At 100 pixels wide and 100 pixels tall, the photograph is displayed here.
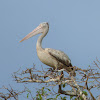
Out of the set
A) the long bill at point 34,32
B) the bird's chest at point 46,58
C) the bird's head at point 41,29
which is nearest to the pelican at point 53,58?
the bird's chest at point 46,58

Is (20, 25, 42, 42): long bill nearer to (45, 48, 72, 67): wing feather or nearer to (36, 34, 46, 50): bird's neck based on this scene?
(36, 34, 46, 50): bird's neck

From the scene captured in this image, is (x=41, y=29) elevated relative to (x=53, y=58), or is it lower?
elevated

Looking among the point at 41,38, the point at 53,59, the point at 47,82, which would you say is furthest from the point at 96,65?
the point at 41,38

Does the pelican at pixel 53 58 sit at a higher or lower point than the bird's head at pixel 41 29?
lower

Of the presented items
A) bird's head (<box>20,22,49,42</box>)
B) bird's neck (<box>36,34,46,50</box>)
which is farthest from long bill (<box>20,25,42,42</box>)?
bird's neck (<box>36,34,46,50</box>)

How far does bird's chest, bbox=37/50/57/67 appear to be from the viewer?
8328 mm

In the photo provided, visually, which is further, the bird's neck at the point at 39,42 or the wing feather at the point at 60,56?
the bird's neck at the point at 39,42

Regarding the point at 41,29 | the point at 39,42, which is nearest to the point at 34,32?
the point at 41,29

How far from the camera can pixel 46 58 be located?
8.34 meters

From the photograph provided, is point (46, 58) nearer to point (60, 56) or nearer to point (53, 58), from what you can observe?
point (53, 58)

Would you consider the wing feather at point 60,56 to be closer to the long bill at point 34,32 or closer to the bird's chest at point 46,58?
the bird's chest at point 46,58

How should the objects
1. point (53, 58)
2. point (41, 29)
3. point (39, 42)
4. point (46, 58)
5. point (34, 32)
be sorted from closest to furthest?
point (46, 58) → point (53, 58) → point (39, 42) → point (41, 29) → point (34, 32)

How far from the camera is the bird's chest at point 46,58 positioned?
27.3ft

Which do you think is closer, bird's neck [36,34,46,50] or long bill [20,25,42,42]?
bird's neck [36,34,46,50]
